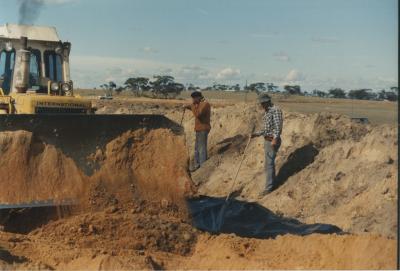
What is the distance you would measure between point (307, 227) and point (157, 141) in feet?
8.42

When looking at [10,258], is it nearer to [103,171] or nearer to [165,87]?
[103,171]

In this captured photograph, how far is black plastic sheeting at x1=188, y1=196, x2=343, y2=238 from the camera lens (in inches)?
361

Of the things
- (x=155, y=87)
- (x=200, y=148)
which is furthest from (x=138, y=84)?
(x=200, y=148)

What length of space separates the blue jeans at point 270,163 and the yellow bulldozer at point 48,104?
3.44 metres

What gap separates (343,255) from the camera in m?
7.38

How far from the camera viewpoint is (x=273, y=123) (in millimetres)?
12117

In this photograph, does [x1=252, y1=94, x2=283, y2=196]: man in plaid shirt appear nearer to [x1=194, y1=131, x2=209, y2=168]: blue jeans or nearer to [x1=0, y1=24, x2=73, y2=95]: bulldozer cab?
[x1=194, y1=131, x2=209, y2=168]: blue jeans

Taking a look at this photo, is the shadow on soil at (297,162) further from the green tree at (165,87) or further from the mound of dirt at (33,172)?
the green tree at (165,87)

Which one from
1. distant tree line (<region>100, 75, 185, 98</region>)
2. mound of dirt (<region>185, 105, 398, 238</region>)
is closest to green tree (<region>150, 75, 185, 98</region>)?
distant tree line (<region>100, 75, 185, 98</region>)

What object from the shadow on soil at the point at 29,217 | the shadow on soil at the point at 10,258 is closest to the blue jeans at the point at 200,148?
the shadow on soil at the point at 29,217

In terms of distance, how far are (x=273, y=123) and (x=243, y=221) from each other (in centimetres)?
284

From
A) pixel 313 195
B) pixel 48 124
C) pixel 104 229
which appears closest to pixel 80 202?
pixel 104 229

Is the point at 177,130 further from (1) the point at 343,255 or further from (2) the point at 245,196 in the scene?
(2) the point at 245,196

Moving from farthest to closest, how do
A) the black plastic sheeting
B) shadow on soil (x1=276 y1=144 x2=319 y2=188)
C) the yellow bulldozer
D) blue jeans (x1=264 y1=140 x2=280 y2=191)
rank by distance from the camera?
shadow on soil (x1=276 y1=144 x2=319 y2=188)
blue jeans (x1=264 y1=140 x2=280 y2=191)
the black plastic sheeting
the yellow bulldozer
